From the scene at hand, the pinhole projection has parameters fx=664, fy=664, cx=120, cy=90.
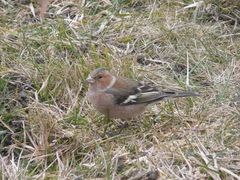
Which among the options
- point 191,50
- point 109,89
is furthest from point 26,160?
point 191,50

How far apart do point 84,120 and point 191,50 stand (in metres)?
1.30

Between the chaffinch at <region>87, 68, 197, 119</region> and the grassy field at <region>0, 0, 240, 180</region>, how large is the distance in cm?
13

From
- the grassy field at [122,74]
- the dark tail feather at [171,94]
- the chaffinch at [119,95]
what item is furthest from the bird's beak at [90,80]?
the dark tail feather at [171,94]

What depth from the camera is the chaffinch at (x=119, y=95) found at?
13.9 feet

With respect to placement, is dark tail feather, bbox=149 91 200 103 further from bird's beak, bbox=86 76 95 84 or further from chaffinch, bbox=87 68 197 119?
bird's beak, bbox=86 76 95 84

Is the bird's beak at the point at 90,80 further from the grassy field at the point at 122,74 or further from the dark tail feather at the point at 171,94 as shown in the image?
the dark tail feather at the point at 171,94

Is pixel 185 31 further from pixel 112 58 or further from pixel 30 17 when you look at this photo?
pixel 30 17

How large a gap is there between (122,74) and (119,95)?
1.68ft

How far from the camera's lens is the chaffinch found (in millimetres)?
4246

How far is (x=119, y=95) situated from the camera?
170 inches

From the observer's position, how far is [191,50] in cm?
520

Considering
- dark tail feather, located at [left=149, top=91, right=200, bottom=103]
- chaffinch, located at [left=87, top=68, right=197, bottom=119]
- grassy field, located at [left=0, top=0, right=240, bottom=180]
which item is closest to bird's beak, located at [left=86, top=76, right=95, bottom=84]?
chaffinch, located at [left=87, top=68, right=197, bottom=119]

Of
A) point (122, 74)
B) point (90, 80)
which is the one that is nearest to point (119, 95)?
point (90, 80)

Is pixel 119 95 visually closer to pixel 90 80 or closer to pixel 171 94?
pixel 90 80
